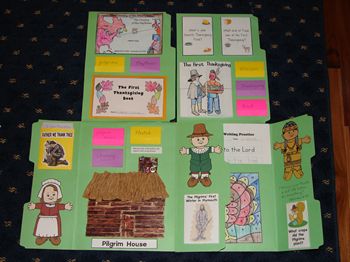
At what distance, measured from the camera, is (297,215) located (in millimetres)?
1224

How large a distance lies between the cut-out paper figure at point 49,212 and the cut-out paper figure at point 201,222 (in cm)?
37

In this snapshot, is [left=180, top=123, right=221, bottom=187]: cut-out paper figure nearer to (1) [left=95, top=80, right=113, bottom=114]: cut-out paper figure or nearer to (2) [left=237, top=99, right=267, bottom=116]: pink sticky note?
(2) [left=237, top=99, right=267, bottom=116]: pink sticky note

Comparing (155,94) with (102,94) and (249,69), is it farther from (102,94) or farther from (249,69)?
(249,69)

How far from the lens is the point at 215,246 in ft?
4.01

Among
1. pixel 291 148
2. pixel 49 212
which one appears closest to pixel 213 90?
pixel 291 148

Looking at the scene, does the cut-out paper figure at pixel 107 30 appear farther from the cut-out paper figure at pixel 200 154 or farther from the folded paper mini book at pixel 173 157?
the cut-out paper figure at pixel 200 154

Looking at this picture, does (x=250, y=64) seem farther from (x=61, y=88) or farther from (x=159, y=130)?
(x=61, y=88)

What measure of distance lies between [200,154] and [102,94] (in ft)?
1.18


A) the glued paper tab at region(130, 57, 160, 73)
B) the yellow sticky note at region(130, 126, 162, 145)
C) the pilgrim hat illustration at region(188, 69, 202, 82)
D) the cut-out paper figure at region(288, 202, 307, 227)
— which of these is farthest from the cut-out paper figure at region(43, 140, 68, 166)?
the cut-out paper figure at region(288, 202, 307, 227)

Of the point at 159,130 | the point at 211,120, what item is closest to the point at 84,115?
the point at 159,130

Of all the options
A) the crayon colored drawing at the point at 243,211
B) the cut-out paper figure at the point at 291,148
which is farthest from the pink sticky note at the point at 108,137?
the cut-out paper figure at the point at 291,148

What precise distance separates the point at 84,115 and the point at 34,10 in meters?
0.44

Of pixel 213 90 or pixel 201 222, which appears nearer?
pixel 201 222

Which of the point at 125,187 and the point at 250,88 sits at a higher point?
the point at 250,88
